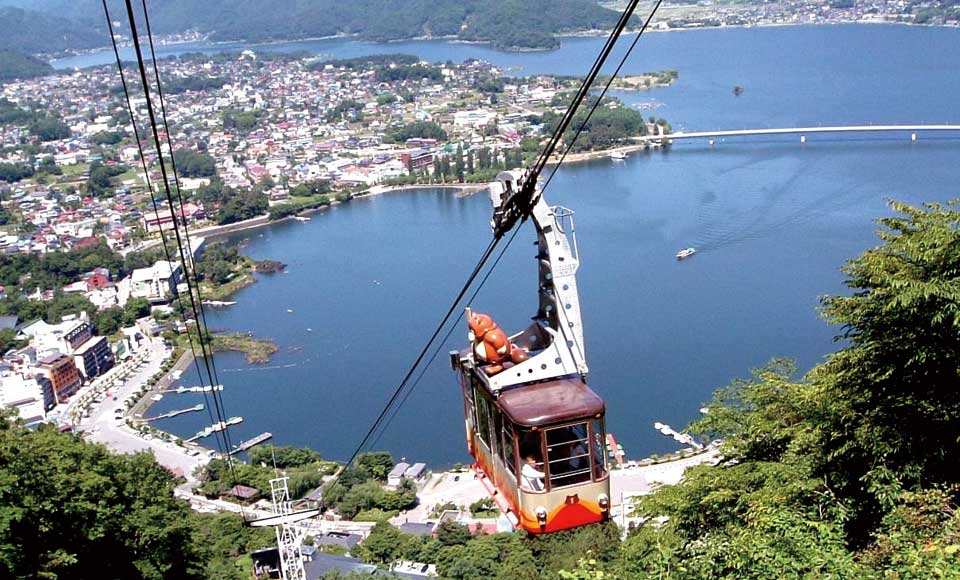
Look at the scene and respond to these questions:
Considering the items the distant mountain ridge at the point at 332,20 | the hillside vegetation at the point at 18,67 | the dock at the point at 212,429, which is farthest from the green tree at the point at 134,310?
the hillside vegetation at the point at 18,67

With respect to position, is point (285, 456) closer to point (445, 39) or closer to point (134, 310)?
point (134, 310)

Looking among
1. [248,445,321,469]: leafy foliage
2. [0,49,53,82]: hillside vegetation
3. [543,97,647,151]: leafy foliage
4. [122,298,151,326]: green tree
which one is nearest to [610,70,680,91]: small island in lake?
[543,97,647,151]: leafy foliage

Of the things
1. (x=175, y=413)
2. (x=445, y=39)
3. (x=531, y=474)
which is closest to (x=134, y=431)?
(x=175, y=413)

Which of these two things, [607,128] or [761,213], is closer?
[761,213]

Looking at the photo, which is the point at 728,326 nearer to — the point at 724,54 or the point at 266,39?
the point at 724,54

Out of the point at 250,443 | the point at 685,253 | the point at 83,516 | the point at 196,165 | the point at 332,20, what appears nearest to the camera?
the point at 83,516

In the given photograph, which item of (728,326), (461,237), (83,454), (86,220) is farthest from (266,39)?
(83,454)

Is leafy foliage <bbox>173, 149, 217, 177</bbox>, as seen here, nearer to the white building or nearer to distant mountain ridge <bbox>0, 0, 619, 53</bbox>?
→ the white building

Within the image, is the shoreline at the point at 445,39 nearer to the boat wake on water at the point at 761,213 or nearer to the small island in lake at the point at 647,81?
the small island in lake at the point at 647,81
